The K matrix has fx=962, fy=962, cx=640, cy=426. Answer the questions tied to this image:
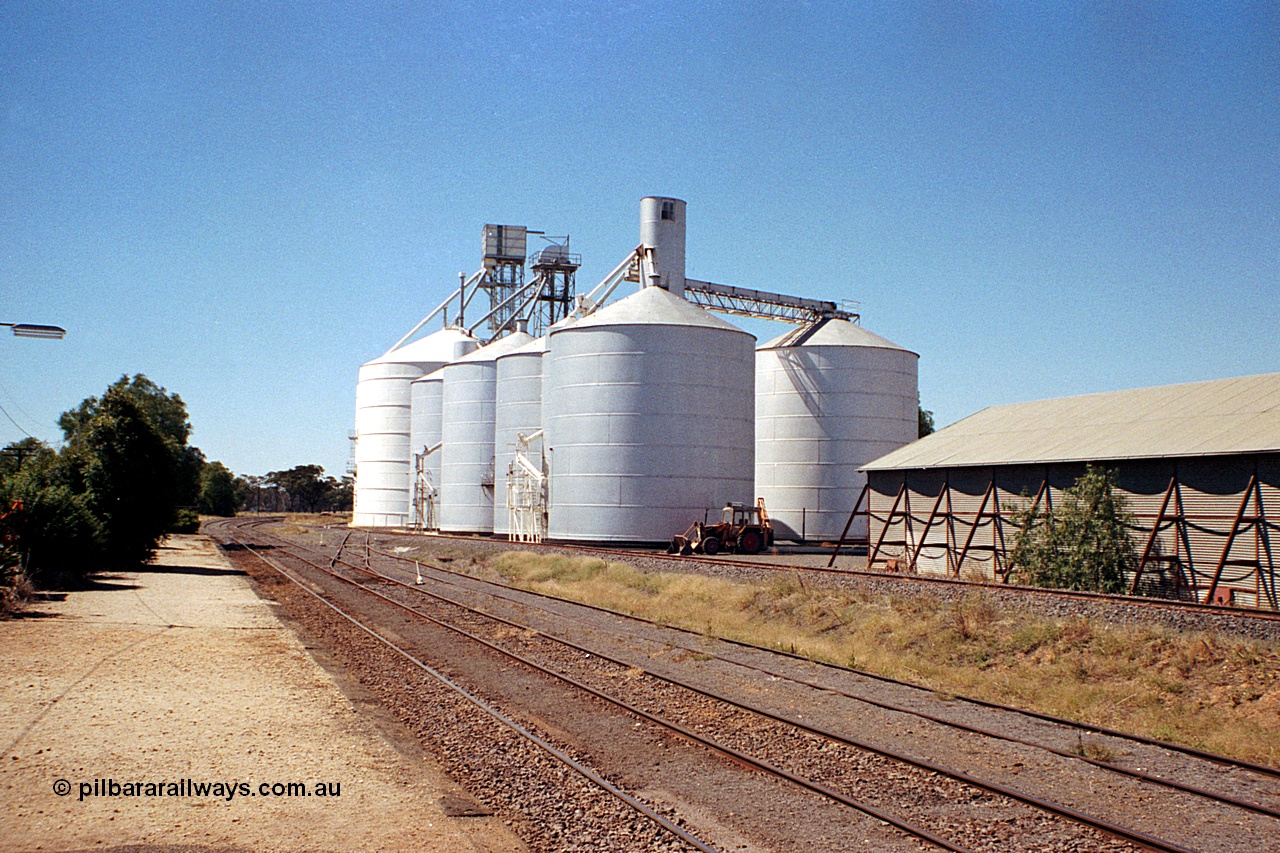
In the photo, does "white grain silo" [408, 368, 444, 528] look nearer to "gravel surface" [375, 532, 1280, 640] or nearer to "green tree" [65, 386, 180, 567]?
"green tree" [65, 386, 180, 567]

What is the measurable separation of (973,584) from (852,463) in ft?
82.2

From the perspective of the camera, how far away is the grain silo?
141 ft

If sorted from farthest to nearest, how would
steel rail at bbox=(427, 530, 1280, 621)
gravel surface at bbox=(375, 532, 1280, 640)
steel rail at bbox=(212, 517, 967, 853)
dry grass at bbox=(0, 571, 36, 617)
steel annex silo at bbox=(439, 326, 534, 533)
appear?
steel annex silo at bbox=(439, 326, 534, 533) → dry grass at bbox=(0, 571, 36, 617) → steel rail at bbox=(427, 530, 1280, 621) → gravel surface at bbox=(375, 532, 1280, 640) → steel rail at bbox=(212, 517, 967, 853)

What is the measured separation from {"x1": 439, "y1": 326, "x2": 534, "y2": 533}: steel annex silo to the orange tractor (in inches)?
931

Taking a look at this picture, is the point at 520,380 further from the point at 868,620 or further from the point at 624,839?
the point at 624,839

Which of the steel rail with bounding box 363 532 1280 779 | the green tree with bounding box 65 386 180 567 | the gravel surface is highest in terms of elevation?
the green tree with bounding box 65 386 180 567

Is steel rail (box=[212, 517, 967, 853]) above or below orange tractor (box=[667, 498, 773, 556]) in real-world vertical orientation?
below

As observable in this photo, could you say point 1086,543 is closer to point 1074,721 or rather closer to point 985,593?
point 985,593

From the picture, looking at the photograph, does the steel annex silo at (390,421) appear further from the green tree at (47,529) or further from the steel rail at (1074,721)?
the steel rail at (1074,721)

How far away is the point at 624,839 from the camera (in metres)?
8.52

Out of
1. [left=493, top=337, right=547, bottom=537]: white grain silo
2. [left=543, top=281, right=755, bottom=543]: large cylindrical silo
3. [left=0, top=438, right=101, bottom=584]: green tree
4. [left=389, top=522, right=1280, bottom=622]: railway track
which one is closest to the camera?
[left=389, top=522, right=1280, bottom=622]: railway track

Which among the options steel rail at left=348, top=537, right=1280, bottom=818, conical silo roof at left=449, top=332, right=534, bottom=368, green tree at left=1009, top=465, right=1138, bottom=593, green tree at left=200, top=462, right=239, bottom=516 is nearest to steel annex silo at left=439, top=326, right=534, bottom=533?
conical silo roof at left=449, top=332, right=534, bottom=368

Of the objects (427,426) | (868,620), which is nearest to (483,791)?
Answer: (868,620)

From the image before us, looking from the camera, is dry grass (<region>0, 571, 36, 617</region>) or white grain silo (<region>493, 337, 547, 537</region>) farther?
white grain silo (<region>493, 337, 547, 537</region>)
